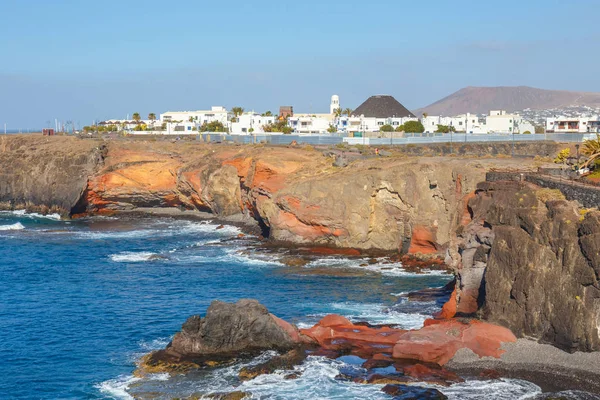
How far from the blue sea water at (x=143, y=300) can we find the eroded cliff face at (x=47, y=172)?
42.6ft

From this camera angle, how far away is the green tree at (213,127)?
472ft

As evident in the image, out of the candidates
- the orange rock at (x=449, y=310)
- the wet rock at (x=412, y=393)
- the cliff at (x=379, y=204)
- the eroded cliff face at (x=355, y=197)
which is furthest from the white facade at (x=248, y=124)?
the wet rock at (x=412, y=393)

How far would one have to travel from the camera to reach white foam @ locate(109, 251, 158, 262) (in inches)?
2559

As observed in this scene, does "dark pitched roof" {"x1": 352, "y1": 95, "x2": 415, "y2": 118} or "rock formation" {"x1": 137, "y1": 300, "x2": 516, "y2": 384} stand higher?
"dark pitched roof" {"x1": 352, "y1": 95, "x2": 415, "y2": 118}

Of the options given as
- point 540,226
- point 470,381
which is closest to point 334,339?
point 470,381

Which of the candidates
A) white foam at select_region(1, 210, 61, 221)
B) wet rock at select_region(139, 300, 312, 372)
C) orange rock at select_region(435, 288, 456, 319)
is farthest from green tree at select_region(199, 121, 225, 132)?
wet rock at select_region(139, 300, 312, 372)

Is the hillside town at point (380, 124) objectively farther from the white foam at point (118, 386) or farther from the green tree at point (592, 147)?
the white foam at point (118, 386)

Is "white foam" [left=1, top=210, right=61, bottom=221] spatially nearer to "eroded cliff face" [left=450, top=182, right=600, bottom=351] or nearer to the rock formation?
the rock formation

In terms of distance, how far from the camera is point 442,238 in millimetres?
62406

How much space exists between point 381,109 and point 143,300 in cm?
10029

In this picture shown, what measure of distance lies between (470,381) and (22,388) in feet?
66.8

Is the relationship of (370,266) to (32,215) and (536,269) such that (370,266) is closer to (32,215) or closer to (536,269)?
(536,269)

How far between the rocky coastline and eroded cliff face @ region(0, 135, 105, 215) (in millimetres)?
204

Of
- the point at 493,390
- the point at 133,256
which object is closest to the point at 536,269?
the point at 493,390
